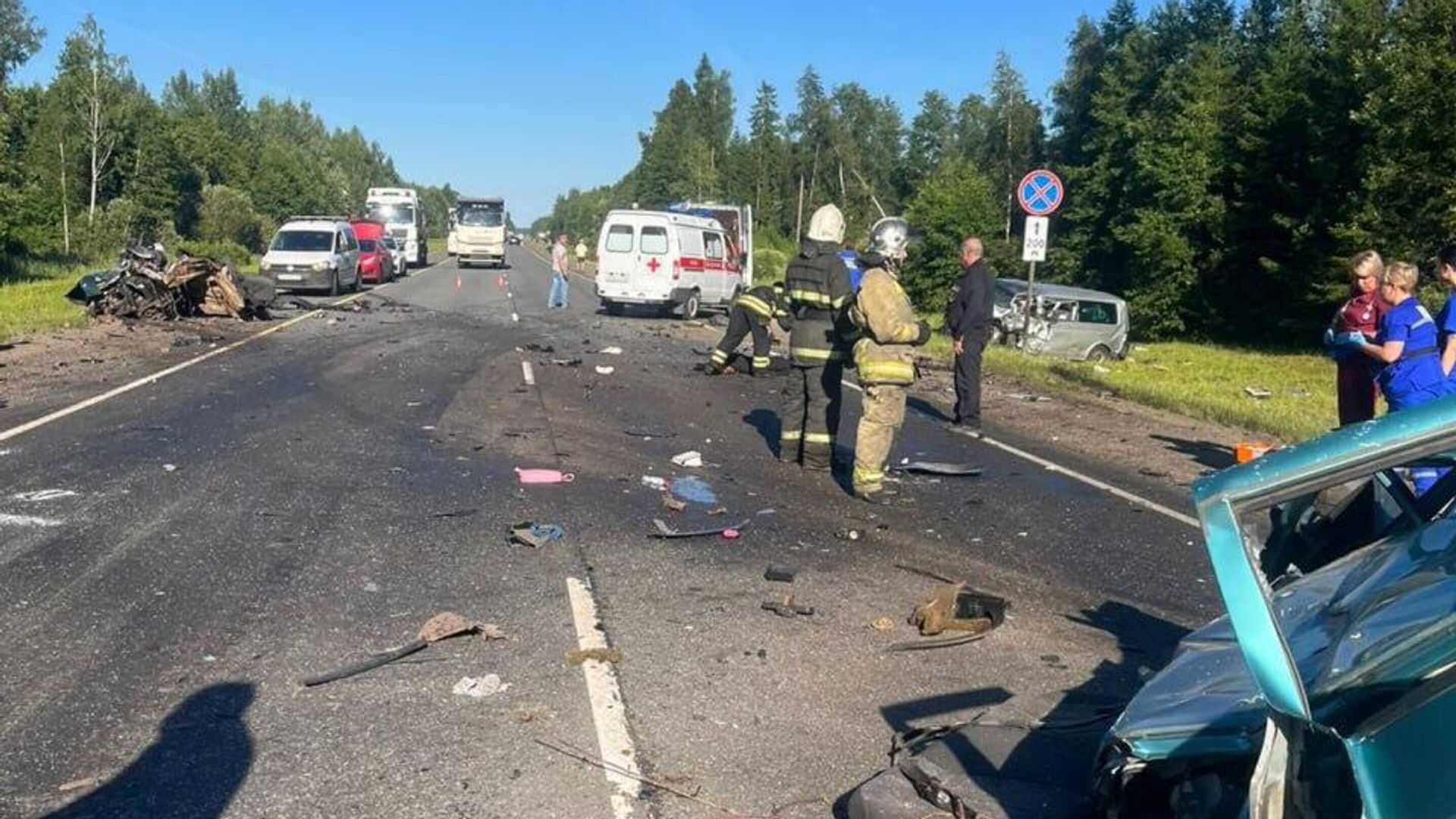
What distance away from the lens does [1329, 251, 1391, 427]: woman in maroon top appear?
837 cm

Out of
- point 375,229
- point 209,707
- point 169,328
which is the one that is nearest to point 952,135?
point 375,229

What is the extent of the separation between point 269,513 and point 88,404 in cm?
554

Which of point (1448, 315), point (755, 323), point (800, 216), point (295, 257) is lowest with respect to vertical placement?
point (755, 323)

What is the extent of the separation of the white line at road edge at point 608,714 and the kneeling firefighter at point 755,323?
4.87 m

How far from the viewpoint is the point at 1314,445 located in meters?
2.28

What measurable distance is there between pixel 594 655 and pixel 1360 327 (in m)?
5.90

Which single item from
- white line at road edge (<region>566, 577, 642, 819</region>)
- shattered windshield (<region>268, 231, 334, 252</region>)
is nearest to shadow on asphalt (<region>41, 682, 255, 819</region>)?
white line at road edge (<region>566, 577, 642, 819</region>)

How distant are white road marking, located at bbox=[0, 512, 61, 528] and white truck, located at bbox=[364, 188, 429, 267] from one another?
43930mm

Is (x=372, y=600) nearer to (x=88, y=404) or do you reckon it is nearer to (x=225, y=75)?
(x=88, y=404)

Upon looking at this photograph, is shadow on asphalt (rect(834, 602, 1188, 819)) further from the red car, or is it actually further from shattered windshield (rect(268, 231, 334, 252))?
the red car

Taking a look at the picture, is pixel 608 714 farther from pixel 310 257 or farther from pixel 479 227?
pixel 479 227

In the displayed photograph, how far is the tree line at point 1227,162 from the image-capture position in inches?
1127

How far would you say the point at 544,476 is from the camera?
9492mm

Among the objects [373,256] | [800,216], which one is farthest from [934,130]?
[373,256]
